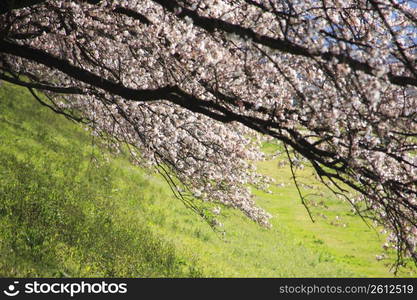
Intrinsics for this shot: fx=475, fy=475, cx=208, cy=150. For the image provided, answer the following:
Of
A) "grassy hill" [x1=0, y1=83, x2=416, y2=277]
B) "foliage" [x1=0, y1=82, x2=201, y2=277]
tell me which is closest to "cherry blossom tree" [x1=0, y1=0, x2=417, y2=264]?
"grassy hill" [x1=0, y1=83, x2=416, y2=277]

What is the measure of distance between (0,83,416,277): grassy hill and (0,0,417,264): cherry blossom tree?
1.44m

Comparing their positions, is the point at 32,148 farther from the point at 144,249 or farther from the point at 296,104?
the point at 296,104

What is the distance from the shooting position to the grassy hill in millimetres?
9102

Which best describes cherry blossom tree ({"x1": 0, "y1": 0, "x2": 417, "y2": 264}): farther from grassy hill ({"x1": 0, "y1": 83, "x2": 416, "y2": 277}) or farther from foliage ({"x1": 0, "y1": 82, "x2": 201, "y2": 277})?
foliage ({"x1": 0, "y1": 82, "x2": 201, "y2": 277})

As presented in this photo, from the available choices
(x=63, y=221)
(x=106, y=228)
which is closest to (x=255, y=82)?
(x=63, y=221)

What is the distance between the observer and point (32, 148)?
604 inches

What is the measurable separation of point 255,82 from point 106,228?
250 inches

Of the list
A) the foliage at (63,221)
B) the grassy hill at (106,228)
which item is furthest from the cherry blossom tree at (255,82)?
the foliage at (63,221)

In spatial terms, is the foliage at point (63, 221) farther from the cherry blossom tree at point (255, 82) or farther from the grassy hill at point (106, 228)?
the cherry blossom tree at point (255, 82)

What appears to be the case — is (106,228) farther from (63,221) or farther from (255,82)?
(255,82)

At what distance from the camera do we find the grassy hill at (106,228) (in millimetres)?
9102

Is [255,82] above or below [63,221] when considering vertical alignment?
above

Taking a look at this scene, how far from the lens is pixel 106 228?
11.9 meters

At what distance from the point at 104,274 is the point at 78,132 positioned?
14649mm
